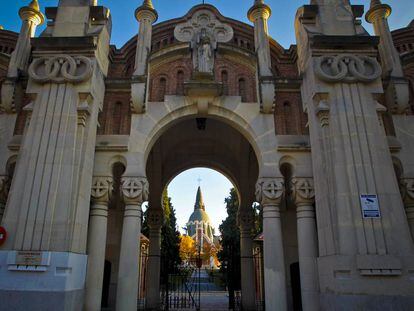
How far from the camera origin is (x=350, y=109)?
31.4ft

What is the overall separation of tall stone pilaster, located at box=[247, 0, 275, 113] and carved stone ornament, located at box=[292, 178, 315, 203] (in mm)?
2613

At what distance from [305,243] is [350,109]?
416 cm

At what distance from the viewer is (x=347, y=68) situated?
10.1 meters

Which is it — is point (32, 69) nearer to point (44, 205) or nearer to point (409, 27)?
point (44, 205)

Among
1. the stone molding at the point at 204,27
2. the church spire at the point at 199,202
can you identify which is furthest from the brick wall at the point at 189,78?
the church spire at the point at 199,202

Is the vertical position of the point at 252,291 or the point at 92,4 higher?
the point at 92,4

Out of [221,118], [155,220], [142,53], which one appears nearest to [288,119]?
[221,118]

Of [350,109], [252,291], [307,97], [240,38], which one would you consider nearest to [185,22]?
[240,38]

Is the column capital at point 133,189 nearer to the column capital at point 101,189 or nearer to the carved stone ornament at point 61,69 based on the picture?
the column capital at point 101,189

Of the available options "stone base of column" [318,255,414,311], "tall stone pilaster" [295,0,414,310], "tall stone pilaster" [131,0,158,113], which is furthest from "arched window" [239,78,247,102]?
"stone base of column" [318,255,414,311]

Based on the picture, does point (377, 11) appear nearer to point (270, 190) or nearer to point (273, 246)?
point (270, 190)

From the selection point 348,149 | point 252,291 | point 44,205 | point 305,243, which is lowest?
point 252,291

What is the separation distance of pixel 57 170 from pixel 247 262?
11.2 meters

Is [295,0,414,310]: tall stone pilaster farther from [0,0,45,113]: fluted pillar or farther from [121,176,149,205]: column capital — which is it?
[0,0,45,113]: fluted pillar
